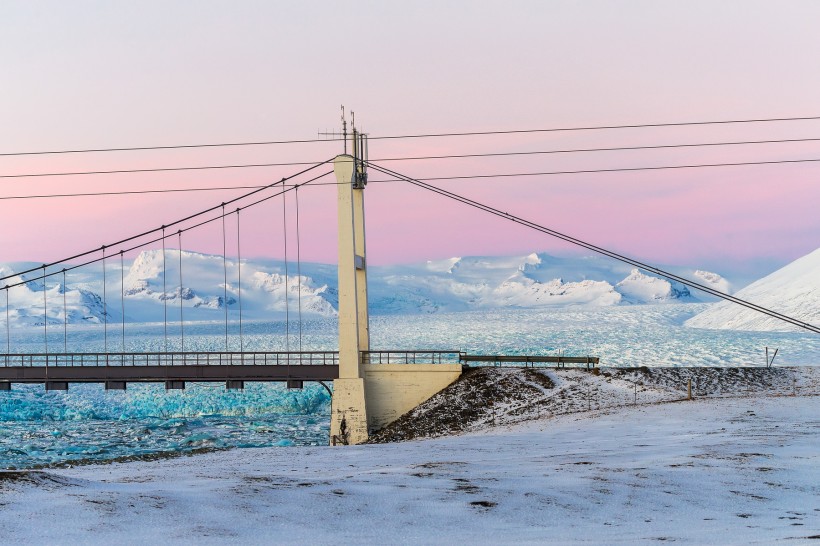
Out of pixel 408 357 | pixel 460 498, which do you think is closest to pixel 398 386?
pixel 460 498

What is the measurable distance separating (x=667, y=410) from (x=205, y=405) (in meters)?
61.1

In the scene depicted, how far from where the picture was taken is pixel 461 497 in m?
21.6

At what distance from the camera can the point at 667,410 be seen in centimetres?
4497

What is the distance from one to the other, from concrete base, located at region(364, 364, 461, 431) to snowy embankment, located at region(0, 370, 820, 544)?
71.1 ft

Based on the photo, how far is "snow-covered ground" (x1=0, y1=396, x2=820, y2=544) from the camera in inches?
702

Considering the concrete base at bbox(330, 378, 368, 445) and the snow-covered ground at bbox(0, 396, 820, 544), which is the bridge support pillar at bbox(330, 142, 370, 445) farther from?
the snow-covered ground at bbox(0, 396, 820, 544)

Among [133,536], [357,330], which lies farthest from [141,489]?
[357,330]

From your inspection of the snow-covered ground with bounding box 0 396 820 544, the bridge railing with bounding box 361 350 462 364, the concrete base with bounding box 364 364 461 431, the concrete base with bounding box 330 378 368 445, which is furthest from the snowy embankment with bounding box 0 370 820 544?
the bridge railing with bounding box 361 350 462 364

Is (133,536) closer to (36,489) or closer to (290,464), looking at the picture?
(36,489)

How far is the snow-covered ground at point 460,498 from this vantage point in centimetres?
1783

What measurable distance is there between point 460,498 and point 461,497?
11 cm

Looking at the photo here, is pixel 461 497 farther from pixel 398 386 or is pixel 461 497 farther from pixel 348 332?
pixel 398 386

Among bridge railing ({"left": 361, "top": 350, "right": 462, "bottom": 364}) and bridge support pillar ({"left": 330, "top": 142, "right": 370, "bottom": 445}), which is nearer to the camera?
bridge support pillar ({"left": 330, "top": 142, "right": 370, "bottom": 445})

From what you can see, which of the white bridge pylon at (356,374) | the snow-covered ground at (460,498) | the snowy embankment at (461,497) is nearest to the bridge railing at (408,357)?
the white bridge pylon at (356,374)
